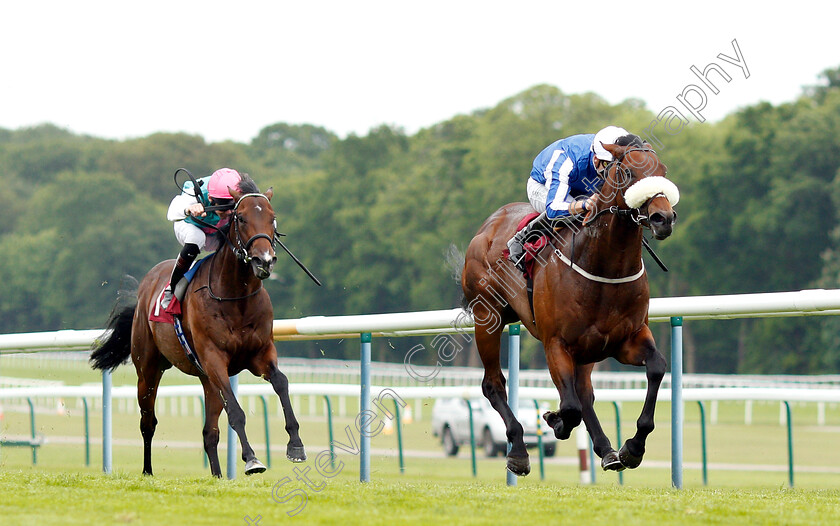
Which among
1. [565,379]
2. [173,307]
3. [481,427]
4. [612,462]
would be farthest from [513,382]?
[481,427]

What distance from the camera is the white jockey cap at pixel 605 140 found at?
18.4 feet

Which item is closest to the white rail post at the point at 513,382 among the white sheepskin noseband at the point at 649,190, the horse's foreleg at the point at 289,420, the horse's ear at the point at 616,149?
the horse's foreleg at the point at 289,420

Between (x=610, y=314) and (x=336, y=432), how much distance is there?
10.2m

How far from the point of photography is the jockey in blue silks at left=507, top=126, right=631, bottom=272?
5.64 meters

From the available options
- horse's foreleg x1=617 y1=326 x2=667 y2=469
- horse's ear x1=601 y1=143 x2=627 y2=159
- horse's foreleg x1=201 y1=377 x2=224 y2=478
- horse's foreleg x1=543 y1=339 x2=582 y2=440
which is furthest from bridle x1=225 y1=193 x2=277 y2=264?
horse's foreleg x1=617 y1=326 x2=667 y2=469

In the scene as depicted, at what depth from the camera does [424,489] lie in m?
5.45

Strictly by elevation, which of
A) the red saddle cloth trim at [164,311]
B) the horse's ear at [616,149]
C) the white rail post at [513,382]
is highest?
the horse's ear at [616,149]

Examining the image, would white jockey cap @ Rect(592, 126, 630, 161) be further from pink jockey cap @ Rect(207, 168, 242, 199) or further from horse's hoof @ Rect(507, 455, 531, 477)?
pink jockey cap @ Rect(207, 168, 242, 199)

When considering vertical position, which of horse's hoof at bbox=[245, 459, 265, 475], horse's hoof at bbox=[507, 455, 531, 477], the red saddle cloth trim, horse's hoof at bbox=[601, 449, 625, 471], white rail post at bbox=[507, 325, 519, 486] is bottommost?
horse's hoof at bbox=[507, 455, 531, 477]

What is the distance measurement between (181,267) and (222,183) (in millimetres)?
554

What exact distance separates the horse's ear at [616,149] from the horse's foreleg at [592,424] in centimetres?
120

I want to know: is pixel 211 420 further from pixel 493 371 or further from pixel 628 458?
pixel 628 458

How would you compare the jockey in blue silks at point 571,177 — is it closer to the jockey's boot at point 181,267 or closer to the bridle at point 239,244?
the bridle at point 239,244

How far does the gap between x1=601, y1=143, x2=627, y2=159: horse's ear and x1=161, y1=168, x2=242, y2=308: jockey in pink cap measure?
231 centimetres
